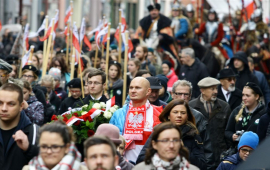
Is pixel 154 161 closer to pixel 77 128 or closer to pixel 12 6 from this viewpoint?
pixel 77 128

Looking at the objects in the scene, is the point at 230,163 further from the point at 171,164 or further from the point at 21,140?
the point at 21,140

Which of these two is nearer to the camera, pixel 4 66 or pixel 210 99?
pixel 4 66

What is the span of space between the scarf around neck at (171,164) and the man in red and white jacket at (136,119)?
255 centimetres

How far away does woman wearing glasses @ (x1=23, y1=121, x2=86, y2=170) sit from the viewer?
673 centimetres

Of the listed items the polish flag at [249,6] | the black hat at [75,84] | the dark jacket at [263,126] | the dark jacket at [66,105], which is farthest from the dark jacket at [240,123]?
the polish flag at [249,6]

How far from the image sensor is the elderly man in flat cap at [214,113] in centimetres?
1199

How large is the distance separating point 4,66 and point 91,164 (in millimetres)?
5204

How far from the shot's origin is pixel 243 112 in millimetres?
11609

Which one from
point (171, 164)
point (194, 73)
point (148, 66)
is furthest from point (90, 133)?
point (148, 66)

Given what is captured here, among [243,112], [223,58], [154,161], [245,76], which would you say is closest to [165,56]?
[223,58]

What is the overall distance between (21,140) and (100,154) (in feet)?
4.42

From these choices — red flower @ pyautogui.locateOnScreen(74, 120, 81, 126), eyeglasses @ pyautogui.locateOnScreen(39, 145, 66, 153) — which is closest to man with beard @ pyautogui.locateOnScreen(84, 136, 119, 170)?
eyeglasses @ pyautogui.locateOnScreen(39, 145, 66, 153)

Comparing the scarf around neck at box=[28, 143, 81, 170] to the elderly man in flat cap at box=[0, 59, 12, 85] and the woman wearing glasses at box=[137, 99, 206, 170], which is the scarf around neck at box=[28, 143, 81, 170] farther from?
the elderly man in flat cap at box=[0, 59, 12, 85]

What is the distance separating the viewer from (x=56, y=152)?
6742mm
